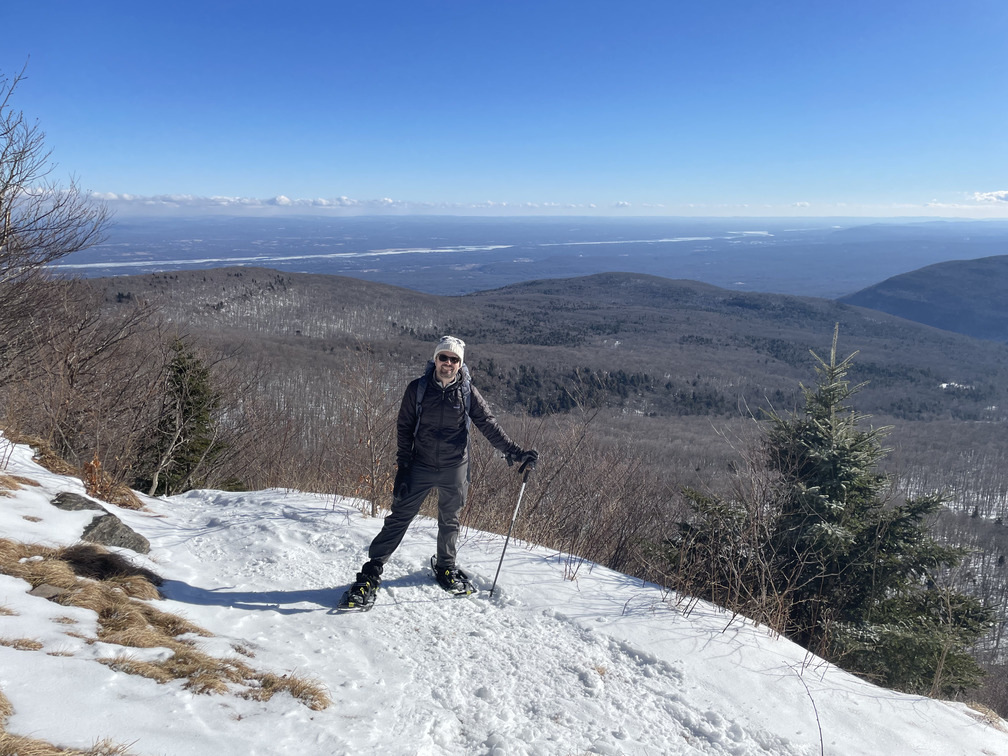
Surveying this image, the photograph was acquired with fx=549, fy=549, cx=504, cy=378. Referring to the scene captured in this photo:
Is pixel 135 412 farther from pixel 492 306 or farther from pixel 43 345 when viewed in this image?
pixel 492 306

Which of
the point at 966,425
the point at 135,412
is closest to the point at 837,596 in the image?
the point at 135,412

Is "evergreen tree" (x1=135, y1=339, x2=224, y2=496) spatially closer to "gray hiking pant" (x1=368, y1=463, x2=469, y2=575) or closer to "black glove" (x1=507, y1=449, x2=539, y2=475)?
"gray hiking pant" (x1=368, y1=463, x2=469, y2=575)

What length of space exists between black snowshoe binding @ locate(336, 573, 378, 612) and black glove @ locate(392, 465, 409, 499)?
2.52 feet

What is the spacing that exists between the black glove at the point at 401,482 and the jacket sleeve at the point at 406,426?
3 cm

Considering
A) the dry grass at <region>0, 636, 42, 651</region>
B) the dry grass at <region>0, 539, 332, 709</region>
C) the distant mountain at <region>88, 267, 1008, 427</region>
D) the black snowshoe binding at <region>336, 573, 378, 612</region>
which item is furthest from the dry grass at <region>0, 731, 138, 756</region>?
the distant mountain at <region>88, 267, 1008, 427</region>

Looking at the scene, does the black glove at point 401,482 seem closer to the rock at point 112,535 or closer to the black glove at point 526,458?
the black glove at point 526,458

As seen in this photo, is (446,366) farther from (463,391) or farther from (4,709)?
(4,709)

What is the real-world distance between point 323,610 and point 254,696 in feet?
4.27

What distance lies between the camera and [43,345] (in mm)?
11188

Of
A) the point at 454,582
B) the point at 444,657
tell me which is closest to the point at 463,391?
the point at 454,582

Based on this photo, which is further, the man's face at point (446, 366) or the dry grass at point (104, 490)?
the dry grass at point (104, 490)

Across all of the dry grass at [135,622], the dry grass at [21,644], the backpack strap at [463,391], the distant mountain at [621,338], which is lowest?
the distant mountain at [621,338]

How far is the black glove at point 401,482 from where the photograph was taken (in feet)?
15.5

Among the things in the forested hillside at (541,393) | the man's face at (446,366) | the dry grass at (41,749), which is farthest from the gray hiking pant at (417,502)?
the dry grass at (41,749)
